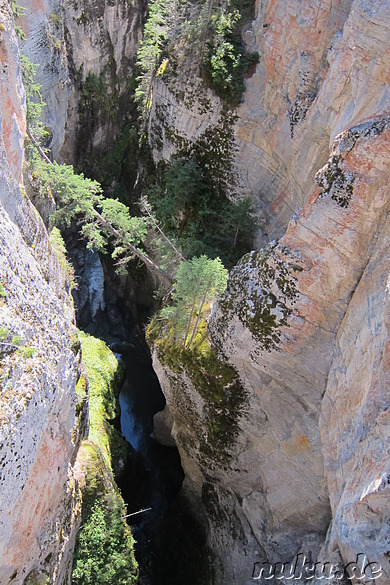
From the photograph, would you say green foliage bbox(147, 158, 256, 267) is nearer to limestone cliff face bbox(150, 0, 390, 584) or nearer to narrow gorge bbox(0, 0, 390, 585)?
narrow gorge bbox(0, 0, 390, 585)

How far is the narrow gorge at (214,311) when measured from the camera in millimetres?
9602

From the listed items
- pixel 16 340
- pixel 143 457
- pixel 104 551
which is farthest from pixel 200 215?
pixel 104 551

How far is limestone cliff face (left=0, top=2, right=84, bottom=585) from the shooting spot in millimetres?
8531

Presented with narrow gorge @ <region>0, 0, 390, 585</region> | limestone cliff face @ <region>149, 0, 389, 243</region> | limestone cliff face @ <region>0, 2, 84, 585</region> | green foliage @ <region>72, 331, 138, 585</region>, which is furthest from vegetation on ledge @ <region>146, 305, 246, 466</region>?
limestone cliff face @ <region>149, 0, 389, 243</region>

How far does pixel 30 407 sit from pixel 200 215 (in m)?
12.9

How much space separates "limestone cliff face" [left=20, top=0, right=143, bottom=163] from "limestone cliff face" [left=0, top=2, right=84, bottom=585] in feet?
33.9

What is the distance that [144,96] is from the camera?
23016 millimetres

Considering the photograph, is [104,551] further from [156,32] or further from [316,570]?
[156,32]

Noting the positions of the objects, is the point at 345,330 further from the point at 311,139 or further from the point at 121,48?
the point at 121,48

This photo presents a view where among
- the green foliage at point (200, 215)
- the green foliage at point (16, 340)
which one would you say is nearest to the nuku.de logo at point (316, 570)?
the green foliage at point (16, 340)

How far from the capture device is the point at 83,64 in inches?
998

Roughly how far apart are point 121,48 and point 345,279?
21.3 m

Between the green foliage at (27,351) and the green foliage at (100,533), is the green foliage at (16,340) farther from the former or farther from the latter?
the green foliage at (100,533)

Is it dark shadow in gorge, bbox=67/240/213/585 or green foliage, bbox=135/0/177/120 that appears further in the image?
green foliage, bbox=135/0/177/120
